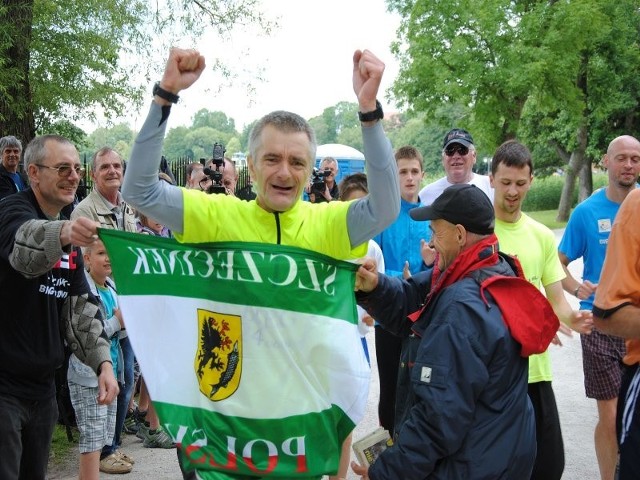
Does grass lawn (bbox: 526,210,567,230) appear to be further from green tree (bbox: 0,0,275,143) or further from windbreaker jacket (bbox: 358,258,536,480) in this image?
windbreaker jacket (bbox: 358,258,536,480)

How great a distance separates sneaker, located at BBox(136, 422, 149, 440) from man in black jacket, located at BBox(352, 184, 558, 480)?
4.01 meters

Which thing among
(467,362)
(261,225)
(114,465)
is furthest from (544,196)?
(261,225)

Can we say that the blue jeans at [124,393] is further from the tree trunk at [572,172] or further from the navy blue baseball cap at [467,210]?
the tree trunk at [572,172]

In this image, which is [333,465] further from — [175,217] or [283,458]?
[175,217]

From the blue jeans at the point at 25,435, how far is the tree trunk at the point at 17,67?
7.33m

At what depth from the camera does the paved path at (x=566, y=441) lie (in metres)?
6.10

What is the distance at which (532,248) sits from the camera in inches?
191

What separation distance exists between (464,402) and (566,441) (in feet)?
14.2

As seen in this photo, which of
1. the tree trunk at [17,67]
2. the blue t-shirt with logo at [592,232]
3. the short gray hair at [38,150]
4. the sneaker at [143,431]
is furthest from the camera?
the tree trunk at [17,67]

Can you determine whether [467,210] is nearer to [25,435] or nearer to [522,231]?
[522,231]

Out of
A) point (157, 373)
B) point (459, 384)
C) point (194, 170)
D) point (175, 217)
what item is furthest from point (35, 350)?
point (194, 170)

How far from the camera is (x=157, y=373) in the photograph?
303 centimetres

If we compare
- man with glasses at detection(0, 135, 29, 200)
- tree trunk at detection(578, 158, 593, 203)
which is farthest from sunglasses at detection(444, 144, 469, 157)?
tree trunk at detection(578, 158, 593, 203)

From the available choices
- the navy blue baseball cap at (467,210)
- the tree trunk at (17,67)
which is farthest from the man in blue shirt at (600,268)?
the tree trunk at (17,67)
